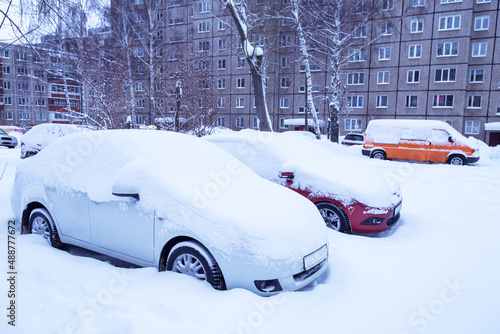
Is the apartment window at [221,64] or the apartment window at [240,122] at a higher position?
the apartment window at [221,64]

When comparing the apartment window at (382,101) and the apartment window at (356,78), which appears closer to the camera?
the apartment window at (382,101)

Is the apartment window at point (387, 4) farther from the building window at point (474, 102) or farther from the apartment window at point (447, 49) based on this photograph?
the building window at point (474, 102)

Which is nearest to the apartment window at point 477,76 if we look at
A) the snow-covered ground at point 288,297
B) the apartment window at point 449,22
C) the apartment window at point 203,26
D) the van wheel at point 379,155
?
the apartment window at point 449,22

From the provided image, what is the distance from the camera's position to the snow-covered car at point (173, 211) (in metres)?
2.73

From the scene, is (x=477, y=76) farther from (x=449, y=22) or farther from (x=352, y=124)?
(x=352, y=124)

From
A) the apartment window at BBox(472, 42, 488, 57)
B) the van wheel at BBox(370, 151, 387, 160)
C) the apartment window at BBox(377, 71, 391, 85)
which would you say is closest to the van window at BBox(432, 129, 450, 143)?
the van wheel at BBox(370, 151, 387, 160)

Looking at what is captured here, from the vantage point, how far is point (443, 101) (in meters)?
29.3

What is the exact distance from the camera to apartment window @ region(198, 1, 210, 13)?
3782cm

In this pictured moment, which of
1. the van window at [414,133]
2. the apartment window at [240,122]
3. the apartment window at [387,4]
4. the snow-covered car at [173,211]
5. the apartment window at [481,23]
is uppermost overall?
the apartment window at [387,4]

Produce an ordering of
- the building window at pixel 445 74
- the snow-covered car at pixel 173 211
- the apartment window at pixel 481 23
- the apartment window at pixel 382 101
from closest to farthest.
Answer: the snow-covered car at pixel 173 211 < the apartment window at pixel 481 23 < the building window at pixel 445 74 < the apartment window at pixel 382 101

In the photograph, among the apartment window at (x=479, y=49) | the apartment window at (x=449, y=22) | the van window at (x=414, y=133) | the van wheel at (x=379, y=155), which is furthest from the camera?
the apartment window at (x=479, y=49)

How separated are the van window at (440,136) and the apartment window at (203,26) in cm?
3127

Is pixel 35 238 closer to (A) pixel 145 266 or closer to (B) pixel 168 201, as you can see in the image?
(A) pixel 145 266

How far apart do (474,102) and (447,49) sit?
5.57 metres
